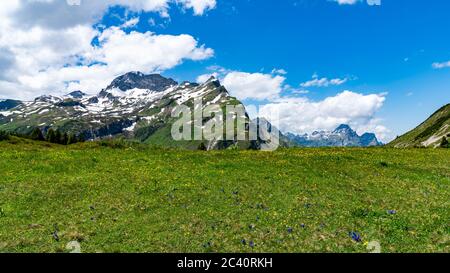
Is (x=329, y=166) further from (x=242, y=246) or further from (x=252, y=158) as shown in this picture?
(x=242, y=246)

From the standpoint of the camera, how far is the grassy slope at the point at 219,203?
18.2m

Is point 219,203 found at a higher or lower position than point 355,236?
higher

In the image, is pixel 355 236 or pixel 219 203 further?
pixel 219 203

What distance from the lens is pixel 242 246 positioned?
17.5 meters

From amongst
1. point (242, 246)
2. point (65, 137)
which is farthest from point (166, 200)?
point (65, 137)

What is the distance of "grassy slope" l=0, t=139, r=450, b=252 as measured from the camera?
18156 mm

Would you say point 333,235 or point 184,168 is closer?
point 333,235

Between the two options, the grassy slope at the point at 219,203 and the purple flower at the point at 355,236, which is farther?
the grassy slope at the point at 219,203

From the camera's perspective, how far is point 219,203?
24.0 metres

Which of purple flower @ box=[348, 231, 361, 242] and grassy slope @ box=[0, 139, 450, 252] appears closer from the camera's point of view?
purple flower @ box=[348, 231, 361, 242]
